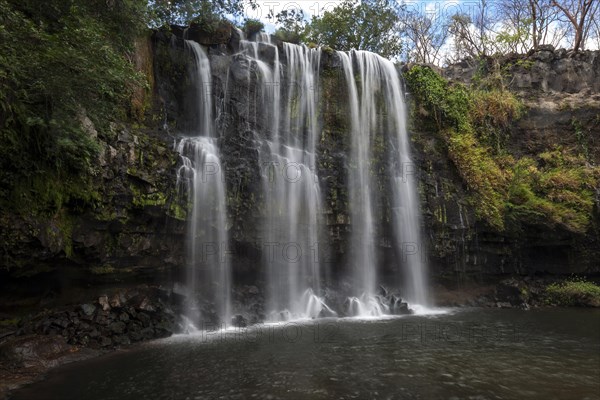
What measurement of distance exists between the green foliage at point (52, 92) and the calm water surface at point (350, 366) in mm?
4165

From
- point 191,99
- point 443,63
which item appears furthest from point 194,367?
point 443,63

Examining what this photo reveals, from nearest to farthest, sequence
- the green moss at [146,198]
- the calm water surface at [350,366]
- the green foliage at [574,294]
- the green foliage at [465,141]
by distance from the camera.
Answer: the calm water surface at [350,366]
the green moss at [146,198]
the green foliage at [574,294]
the green foliage at [465,141]

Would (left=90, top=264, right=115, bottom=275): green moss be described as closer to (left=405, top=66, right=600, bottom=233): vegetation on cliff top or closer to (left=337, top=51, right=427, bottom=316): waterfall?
(left=337, top=51, right=427, bottom=316): waterfall

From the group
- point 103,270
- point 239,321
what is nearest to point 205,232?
point 239,321

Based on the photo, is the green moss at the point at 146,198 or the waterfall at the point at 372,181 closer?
the green moss at the point at 146,198

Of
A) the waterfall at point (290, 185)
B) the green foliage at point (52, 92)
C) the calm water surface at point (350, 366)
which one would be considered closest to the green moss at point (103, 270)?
the green foliage at point (52, 92)

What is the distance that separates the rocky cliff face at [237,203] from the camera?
982cm

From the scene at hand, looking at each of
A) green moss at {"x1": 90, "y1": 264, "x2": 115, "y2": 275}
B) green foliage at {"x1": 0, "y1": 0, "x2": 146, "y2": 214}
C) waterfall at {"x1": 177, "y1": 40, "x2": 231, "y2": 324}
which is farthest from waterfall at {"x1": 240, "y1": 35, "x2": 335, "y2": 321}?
green foliage at {"x1": 0, "y1": 0, "x2": 146, "y2": 214}

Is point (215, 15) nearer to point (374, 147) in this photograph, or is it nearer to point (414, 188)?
point (374, 147)

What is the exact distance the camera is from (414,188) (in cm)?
1571

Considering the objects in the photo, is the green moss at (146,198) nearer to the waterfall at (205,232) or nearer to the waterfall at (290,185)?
the waterfall at (205,232)

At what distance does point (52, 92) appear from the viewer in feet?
26.0

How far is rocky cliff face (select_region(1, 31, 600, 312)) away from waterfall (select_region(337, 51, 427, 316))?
448mm

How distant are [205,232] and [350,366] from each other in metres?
6.42
